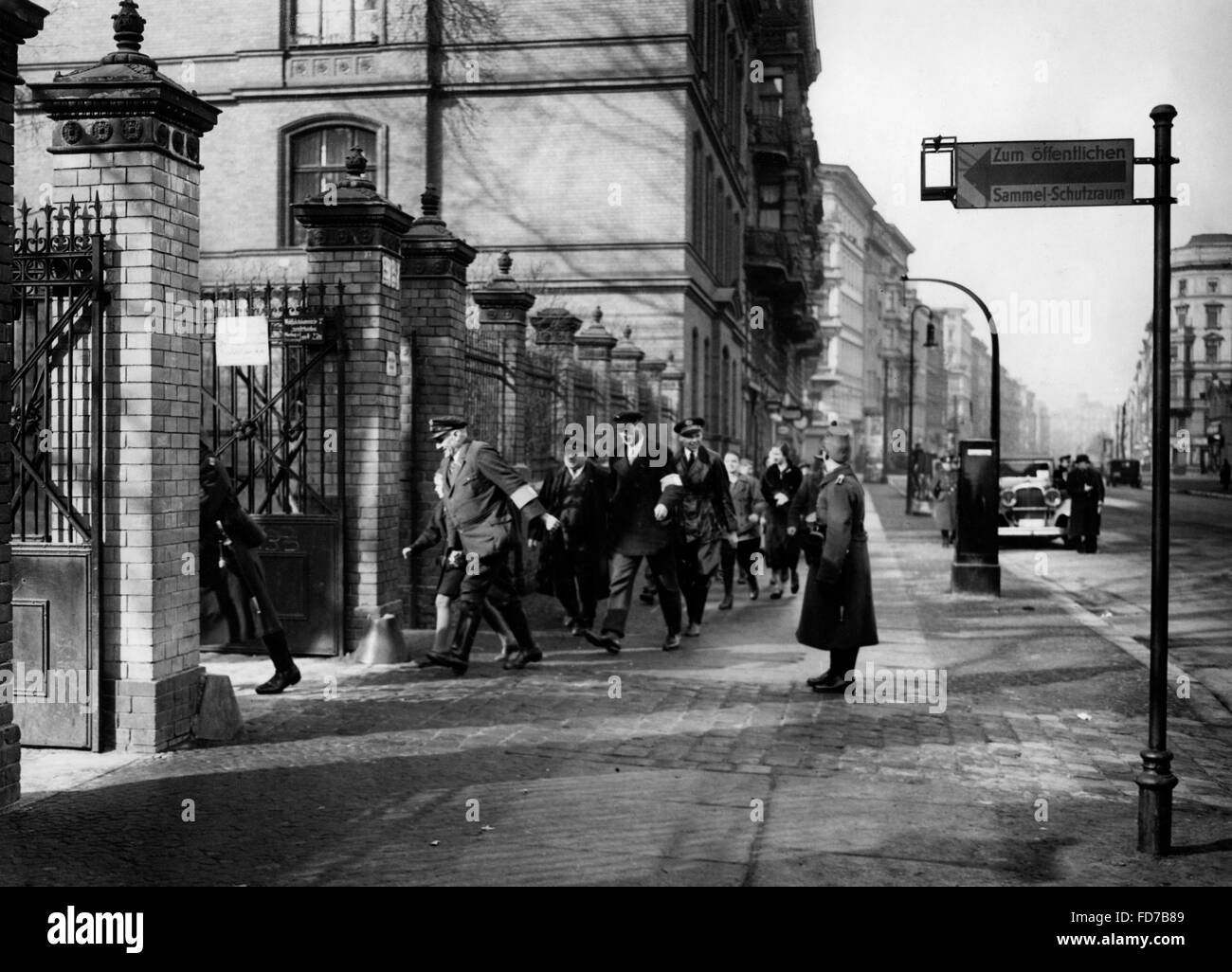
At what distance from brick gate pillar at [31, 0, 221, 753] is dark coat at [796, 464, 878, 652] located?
4.28 metres

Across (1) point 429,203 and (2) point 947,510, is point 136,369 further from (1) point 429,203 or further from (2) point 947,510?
(2) point 947,510

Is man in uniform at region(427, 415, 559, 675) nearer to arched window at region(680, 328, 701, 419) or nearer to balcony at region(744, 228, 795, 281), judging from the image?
arched window at region(680, 328, 701, 419)

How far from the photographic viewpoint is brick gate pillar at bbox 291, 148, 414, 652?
10609mm

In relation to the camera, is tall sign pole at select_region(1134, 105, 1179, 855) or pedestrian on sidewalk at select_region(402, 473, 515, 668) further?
pedestrian on sidewalk at select_region(402, 473, 515, 668)

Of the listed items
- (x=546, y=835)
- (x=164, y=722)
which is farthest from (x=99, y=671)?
(x=546, y=835)

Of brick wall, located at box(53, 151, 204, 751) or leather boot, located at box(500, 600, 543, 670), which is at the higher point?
brick wall, located at box(53, 151, 204, 751)

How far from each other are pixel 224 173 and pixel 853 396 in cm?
6998

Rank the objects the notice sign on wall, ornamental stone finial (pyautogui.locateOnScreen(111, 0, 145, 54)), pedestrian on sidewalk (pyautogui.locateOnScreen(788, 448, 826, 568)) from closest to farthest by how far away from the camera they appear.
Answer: ornamental stone finial (pyautogui.locateOnScreen(111, 0, 145, 54)) < the notice sign on wall < pedestrian on sidewalk (pyautogui.locateOnScreen(788, 448, 826, 568))

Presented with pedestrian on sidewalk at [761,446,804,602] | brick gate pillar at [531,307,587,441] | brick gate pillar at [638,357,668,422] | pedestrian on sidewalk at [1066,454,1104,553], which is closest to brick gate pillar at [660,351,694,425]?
brick gate pillar at [638,357,668,422]

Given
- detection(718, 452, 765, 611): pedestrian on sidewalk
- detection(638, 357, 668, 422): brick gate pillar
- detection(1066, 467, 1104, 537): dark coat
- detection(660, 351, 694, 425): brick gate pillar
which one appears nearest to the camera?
detection(718, 452, 765, 611): pedestrian on sidewalk

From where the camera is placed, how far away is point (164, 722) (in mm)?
7227

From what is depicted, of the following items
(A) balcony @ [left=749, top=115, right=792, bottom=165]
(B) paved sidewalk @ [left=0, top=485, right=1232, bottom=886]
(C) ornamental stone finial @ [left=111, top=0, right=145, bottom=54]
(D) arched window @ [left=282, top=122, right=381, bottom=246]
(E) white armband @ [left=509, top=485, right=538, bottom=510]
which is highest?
(A) balcony @ [left=749, top=115, right=792, bottom=165]

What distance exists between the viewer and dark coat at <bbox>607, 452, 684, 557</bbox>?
456 inches

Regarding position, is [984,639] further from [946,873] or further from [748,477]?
[946,873]
